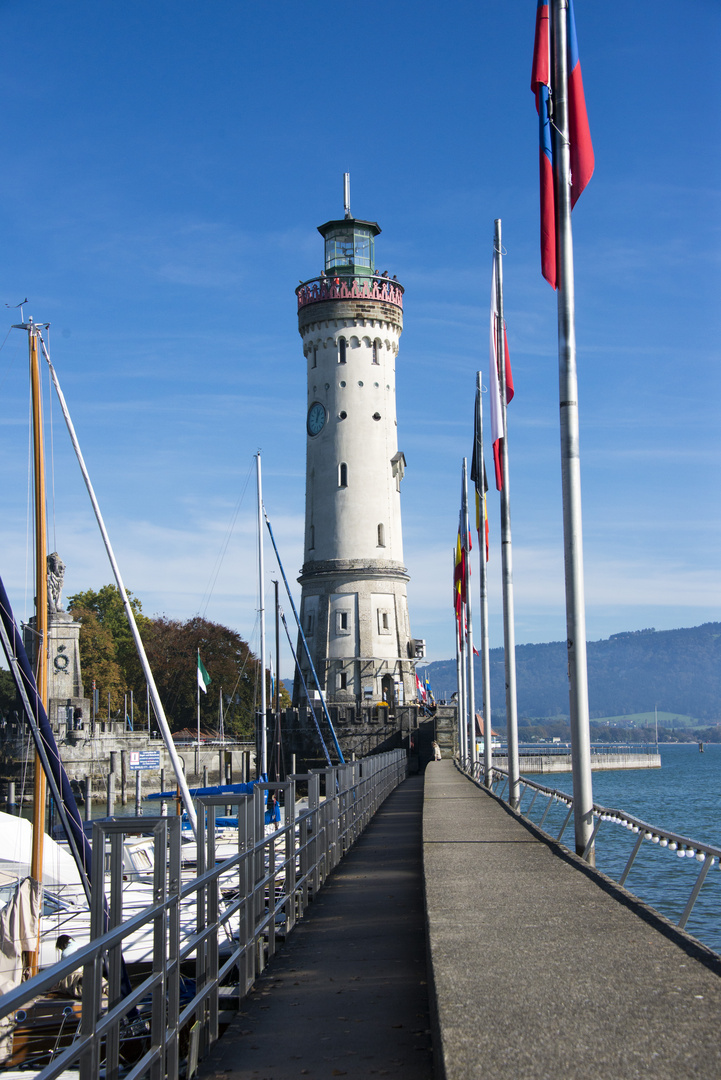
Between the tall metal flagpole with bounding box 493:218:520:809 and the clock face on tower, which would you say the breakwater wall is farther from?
the tall metal flagpole with bounding box 493:218:520:809

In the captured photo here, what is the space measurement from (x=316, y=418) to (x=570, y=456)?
58.7m

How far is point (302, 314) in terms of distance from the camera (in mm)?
74562

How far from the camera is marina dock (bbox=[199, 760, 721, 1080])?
6000 mm

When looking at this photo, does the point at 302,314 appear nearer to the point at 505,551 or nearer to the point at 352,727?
the point at 352,727

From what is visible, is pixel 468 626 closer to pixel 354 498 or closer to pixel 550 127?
pixel 354 498

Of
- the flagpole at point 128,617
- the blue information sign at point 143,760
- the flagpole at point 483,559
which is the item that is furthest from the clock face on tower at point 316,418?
the flagpole at point 128,617

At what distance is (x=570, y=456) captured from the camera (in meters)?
15.6

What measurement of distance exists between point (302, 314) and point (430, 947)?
225ft

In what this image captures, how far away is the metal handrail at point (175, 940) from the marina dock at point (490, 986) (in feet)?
1.20

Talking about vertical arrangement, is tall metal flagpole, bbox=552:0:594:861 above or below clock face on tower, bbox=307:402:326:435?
below

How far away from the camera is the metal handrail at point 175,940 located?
5.58 meters

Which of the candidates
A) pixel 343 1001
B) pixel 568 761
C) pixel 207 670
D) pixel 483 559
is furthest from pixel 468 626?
pixel 568 761

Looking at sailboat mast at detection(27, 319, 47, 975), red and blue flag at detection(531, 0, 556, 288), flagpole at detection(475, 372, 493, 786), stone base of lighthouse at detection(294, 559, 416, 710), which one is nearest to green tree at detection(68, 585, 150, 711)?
stone base of lighthouse at detection(294, 559, 416, 710)

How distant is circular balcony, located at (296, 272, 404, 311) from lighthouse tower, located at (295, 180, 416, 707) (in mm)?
68
